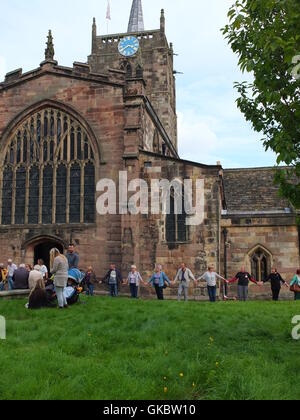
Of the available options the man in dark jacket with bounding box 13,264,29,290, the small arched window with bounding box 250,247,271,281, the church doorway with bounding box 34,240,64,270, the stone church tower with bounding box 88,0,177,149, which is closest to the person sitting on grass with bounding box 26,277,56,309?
the man in dark jacket with bounding box 13,264,29,290

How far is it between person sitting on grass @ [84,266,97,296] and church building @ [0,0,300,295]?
1.07m

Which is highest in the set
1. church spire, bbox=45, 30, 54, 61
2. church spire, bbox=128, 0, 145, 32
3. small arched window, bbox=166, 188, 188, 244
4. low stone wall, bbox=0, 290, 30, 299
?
church spire, bbox=128, 0, 145, 32

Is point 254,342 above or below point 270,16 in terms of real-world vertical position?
below

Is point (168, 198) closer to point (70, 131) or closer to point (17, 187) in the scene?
point (70, 131)

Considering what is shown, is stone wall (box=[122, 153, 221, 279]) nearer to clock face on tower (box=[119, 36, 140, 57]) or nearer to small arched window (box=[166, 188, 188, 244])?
small arched window (box=[166, 188, 188, 244])

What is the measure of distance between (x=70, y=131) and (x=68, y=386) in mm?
18664

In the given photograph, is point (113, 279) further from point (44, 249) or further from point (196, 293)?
point (44, 249)

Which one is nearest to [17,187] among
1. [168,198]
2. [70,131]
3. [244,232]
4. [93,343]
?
[70,131]

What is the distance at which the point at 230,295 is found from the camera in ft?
73.0

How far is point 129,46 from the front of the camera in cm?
4641

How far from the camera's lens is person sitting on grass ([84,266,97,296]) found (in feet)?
63.3

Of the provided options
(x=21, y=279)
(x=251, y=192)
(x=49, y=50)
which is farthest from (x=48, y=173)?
(x=251, y=192)

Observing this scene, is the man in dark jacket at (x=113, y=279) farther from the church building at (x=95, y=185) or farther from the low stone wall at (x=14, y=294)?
the low stone wall at (x=14, y=294)

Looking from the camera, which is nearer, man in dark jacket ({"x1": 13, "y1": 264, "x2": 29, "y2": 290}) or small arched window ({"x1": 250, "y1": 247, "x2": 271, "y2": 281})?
man in dark jacket ({"x1": 13, "y1": 264, "x2": 29, "y2": 290})
